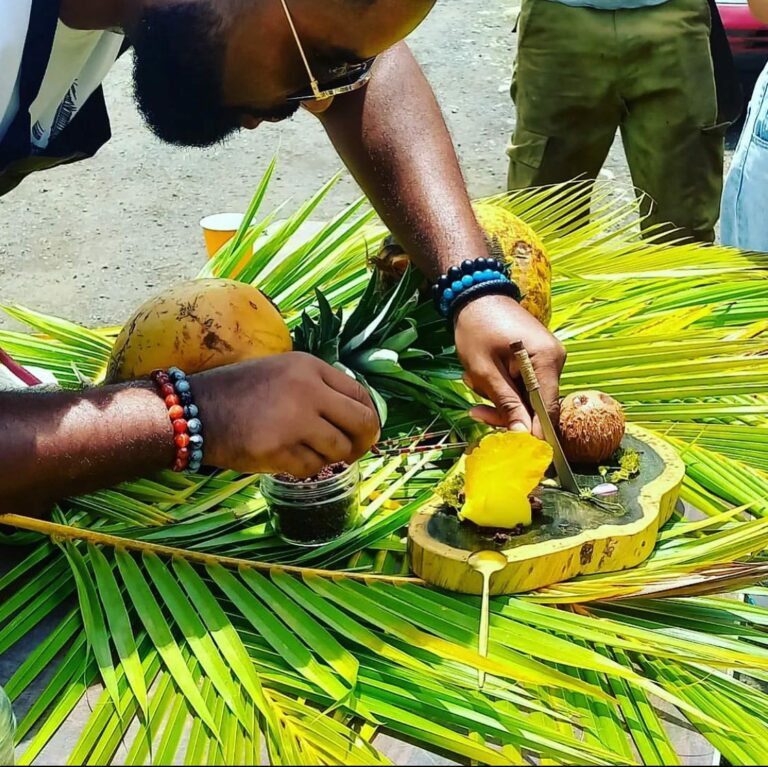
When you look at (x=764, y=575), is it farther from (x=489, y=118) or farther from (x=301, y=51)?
(x=489, y=118)

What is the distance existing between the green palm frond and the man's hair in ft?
1.14

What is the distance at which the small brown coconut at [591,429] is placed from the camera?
53.7 inches

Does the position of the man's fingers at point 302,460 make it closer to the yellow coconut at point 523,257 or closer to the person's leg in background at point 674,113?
the yellow coconut at point 523,257

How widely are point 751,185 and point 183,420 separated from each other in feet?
5.58

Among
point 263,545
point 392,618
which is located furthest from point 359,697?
point 263,545

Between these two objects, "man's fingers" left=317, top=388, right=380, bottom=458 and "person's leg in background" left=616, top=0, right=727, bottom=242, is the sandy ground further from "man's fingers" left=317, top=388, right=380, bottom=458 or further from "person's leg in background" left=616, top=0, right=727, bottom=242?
"man's fingers" left=317, top=388, right=380, bottom=458

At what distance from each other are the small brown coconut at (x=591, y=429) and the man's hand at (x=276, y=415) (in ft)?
1.05

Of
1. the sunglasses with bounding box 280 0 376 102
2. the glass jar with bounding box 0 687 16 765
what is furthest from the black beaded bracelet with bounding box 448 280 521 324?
the glass jar with bounding box 0 687 16 765

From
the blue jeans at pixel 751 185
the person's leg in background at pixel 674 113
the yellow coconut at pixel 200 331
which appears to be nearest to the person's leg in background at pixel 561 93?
the person's leg in background at pixel 674 113

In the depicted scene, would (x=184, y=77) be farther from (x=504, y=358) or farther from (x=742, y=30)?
(x=742, y=30)

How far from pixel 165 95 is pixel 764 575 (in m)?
1.03

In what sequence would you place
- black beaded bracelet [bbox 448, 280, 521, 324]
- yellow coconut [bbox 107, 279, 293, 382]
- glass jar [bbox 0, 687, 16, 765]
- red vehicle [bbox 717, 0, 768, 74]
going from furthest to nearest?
red vehicle [bbox 717, 0, 768, 74], black beaded bracelet [bbox 448, 280, 521, 324], yellow coconut [bbox 107, 279, 293, 382], glass jar [bbox 0, 687, 16, 765]

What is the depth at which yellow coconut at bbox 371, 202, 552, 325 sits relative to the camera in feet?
5.56

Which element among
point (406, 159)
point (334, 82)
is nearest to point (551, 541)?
point (334, 82)
